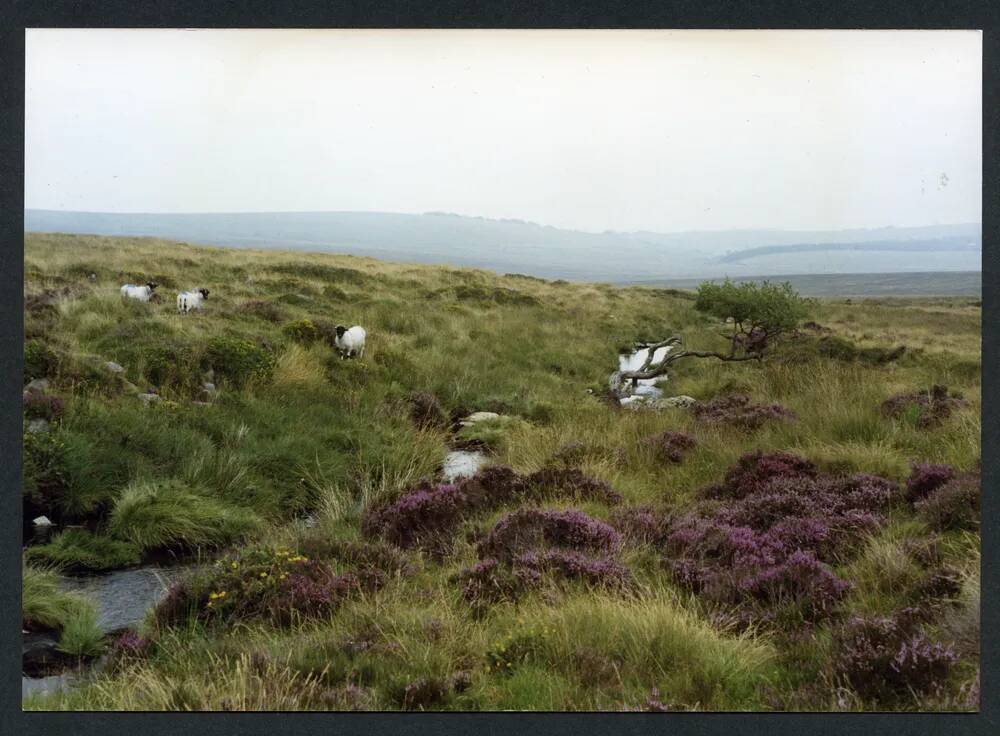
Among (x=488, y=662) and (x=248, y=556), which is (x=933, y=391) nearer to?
(x=488, y=662)

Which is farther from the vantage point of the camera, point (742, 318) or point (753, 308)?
point (742, 318)

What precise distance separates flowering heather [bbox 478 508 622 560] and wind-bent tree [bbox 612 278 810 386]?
2138mm

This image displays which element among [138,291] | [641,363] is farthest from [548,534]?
[138,291]

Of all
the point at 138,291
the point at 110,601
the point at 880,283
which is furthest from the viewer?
the point at 138,291

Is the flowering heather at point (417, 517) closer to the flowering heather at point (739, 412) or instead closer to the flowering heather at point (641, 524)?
the flowering heather at point (641, 524)

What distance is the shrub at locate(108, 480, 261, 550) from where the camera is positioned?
235 inches

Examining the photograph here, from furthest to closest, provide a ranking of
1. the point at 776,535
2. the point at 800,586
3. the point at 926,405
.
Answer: the point at 926,405 < the point at 776,535 < the point at 800,586

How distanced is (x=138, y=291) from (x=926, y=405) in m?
6.96

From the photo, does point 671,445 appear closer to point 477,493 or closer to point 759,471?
point 759,471

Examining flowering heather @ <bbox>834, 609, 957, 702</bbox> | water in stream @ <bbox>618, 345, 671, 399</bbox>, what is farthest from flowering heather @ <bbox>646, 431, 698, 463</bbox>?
flowering heather @ <bbox>834, 609, 957, 702</bbox>

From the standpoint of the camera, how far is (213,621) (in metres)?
5.33

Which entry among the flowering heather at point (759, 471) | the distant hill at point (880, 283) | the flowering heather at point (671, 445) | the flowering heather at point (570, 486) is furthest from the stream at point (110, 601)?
the distant hill at point (880, 283)

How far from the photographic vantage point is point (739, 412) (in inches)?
289

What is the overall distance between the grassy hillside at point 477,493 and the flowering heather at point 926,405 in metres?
0.04
